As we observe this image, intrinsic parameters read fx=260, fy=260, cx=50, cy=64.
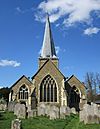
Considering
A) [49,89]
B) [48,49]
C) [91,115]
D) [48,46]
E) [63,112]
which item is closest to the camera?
[91,115]

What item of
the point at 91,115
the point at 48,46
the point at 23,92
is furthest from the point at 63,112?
the point at 48,46

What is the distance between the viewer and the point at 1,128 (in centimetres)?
1565

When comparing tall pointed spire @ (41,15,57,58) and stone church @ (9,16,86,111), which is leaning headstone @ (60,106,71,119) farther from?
tall pointed spire @ (41,15,57,58)

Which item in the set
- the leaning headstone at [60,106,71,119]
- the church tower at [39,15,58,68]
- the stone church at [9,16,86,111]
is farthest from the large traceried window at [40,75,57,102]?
the leaning headstone at [60,106,71,119]

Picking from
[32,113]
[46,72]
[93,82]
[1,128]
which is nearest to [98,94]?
[93,82]

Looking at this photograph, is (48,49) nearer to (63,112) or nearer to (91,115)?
(63,112)

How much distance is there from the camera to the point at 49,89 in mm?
45250

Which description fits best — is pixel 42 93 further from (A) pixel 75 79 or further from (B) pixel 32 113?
(B) pixel 32 113

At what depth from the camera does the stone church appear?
146 ft

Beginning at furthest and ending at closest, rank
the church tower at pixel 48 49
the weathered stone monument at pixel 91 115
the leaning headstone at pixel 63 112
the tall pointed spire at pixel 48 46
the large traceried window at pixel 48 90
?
the tall pointed spire at pixel 48 46, the church tower at pixel 48 49, the large traceried window at pixel 48 90, the leaning headstone at pixel 63 112, the weathered stone monument at pixel 91 115

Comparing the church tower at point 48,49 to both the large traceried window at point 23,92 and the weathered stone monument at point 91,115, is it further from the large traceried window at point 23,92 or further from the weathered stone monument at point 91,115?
the weathered stone monument at point 91,115

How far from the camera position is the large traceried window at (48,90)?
44844 millimetres

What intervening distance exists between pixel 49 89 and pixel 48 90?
0.81 ft

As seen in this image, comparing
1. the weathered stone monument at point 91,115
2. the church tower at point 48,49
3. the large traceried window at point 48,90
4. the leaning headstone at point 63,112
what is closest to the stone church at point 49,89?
the large traceried window at point 48,90
